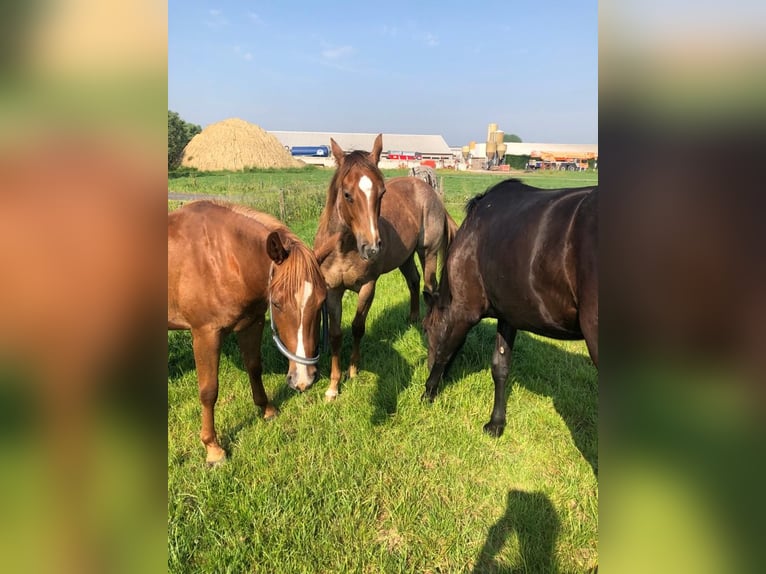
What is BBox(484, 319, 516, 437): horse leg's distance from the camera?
3.65 meters

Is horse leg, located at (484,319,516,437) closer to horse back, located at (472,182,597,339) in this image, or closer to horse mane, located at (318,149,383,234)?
horse back, located at (472,182,597,339)

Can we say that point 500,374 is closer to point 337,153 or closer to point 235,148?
point 337,153

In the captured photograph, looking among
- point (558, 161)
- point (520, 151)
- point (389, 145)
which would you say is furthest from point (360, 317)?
point (389, 145)

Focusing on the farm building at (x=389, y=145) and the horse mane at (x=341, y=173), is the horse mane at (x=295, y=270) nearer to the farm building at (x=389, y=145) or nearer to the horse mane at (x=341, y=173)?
the horse mane at (x=341, y=173)

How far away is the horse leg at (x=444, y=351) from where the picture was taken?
150 inches

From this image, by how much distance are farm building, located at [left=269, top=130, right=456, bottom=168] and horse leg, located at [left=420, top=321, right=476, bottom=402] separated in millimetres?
55865

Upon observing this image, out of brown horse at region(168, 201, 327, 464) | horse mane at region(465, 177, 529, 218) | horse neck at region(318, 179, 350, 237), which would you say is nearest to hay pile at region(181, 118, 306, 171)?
horse neck at region(318, 179, 350, 237)

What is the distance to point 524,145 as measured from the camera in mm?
67750

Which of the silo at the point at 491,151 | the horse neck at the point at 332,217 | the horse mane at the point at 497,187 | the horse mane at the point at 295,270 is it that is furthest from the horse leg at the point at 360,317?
the silo at the point at 491,151

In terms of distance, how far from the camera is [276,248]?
279 cm

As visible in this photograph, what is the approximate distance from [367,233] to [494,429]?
2.04 metres

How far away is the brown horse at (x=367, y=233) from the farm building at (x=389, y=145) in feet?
174
